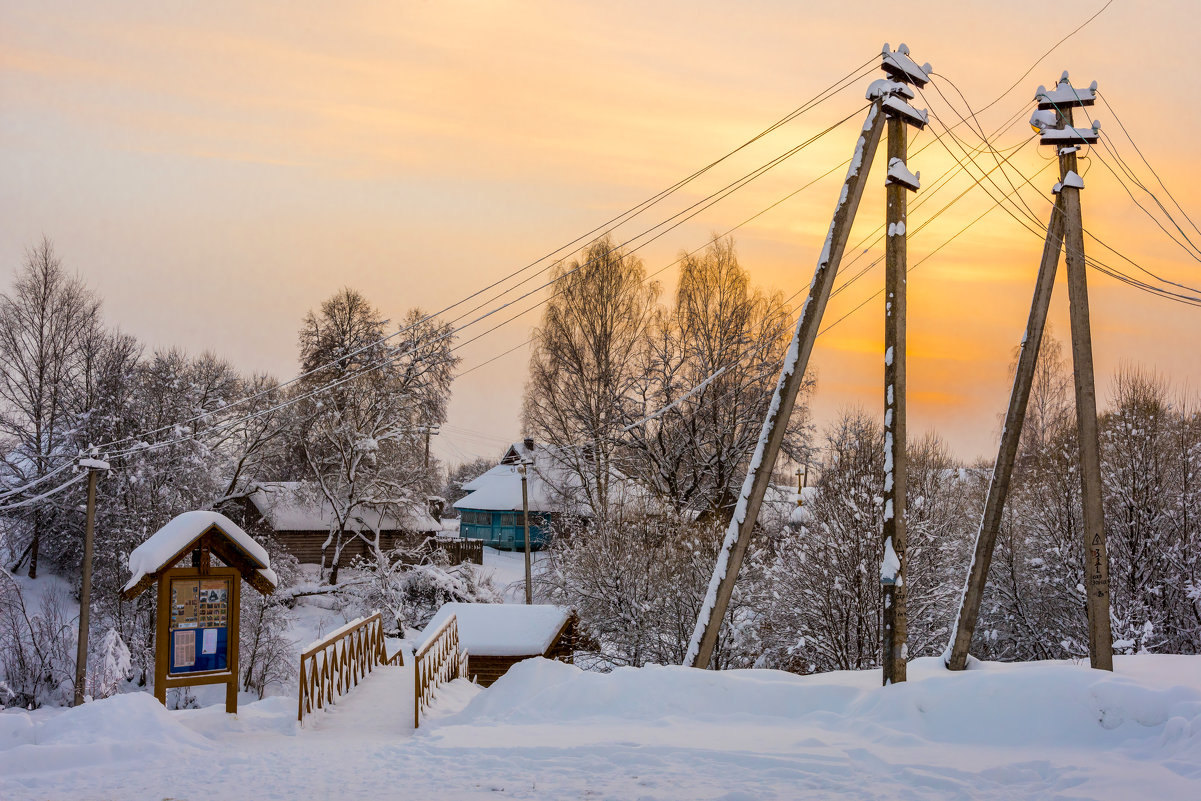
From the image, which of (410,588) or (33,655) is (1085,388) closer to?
(410,588)

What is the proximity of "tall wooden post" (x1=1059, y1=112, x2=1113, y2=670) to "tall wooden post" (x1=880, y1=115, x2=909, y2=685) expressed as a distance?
223 centimetres

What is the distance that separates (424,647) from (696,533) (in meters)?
13.8

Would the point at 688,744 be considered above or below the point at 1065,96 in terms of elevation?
below

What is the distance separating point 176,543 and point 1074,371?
1095 cm

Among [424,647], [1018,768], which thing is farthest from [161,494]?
[1018,768]

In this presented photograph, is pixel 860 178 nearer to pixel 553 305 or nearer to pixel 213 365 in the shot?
pixel 553 305

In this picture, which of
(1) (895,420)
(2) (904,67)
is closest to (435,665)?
(1) (895,420)

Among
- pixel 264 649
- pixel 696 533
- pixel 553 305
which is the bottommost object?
pixel 264 649

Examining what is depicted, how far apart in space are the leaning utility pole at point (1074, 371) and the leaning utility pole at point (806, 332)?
6.77 feet

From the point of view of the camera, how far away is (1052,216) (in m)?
10.4

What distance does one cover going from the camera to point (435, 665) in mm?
11992

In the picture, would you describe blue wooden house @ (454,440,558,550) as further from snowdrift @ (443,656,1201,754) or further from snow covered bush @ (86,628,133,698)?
snowdrift @ (443,656,1201,754)

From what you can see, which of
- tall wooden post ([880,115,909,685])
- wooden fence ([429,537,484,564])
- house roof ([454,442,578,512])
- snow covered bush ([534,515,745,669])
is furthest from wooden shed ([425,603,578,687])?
house roof ([454,442,578,512])

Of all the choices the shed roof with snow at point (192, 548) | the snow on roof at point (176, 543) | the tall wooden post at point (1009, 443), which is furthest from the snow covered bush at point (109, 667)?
the tall wooden post at point (1009, 443)
